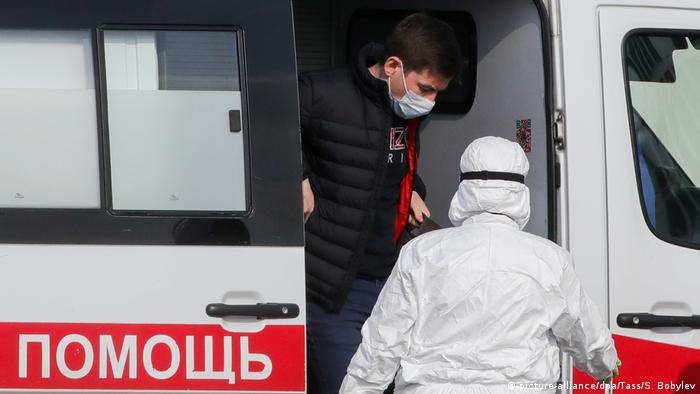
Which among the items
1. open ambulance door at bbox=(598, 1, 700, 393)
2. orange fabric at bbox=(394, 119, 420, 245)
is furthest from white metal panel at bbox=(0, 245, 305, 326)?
open ambulance door at bbox=(598, 1, 700, 393)

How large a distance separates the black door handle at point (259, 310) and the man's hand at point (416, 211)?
843mm

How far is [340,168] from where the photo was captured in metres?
3.61

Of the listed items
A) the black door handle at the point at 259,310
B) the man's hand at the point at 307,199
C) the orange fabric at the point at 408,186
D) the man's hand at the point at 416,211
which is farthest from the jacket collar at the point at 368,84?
the black door handle at the point at 259,310

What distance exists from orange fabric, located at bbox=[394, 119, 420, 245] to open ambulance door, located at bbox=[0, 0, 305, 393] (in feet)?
2.13

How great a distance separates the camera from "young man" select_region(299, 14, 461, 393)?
3.62 m

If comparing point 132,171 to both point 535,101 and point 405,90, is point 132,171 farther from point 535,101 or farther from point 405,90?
point 535,101

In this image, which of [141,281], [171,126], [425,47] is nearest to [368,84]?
[425,47]

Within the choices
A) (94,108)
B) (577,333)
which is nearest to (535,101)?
(577,333)

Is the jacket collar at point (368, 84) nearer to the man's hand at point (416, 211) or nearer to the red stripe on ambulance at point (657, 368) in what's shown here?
the man's hand at point (416, 211)

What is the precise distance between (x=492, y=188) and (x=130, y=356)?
1212 mm

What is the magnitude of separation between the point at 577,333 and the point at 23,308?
1609 millimetres

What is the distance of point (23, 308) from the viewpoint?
327cm

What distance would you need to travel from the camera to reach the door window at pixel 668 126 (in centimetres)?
363

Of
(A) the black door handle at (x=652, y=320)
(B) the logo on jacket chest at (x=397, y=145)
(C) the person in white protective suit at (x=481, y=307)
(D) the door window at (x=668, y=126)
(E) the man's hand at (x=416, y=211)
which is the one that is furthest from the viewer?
(E) the man's hand at (x=416, y=211)
